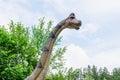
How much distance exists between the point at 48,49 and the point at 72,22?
17.2 inches

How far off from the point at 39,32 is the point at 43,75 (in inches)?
647

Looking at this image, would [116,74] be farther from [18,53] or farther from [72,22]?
[72,22]

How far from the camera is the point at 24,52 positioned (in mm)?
16156

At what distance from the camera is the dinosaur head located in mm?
3340

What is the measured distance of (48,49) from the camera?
322 centimetres

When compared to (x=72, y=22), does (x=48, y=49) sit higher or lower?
lower

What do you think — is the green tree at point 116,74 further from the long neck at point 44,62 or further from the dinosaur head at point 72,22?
the long neck at point 44,62

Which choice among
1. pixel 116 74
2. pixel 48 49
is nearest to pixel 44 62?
pixel 48 49

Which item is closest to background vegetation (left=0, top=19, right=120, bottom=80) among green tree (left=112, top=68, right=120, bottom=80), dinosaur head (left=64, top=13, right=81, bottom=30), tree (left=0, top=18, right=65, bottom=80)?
tree (left=0, top=18, right=65, bottom=80)

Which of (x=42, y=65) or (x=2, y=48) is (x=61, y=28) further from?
→ (x=2, y=48)

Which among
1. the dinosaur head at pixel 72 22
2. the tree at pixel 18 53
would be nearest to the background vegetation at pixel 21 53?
the tree at pixel 18 53

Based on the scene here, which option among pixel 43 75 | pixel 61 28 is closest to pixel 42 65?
pixel 43 75

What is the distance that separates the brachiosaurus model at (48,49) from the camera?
123 inches

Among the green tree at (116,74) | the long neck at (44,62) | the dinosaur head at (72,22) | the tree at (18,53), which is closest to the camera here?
the long neck at (44,62)
